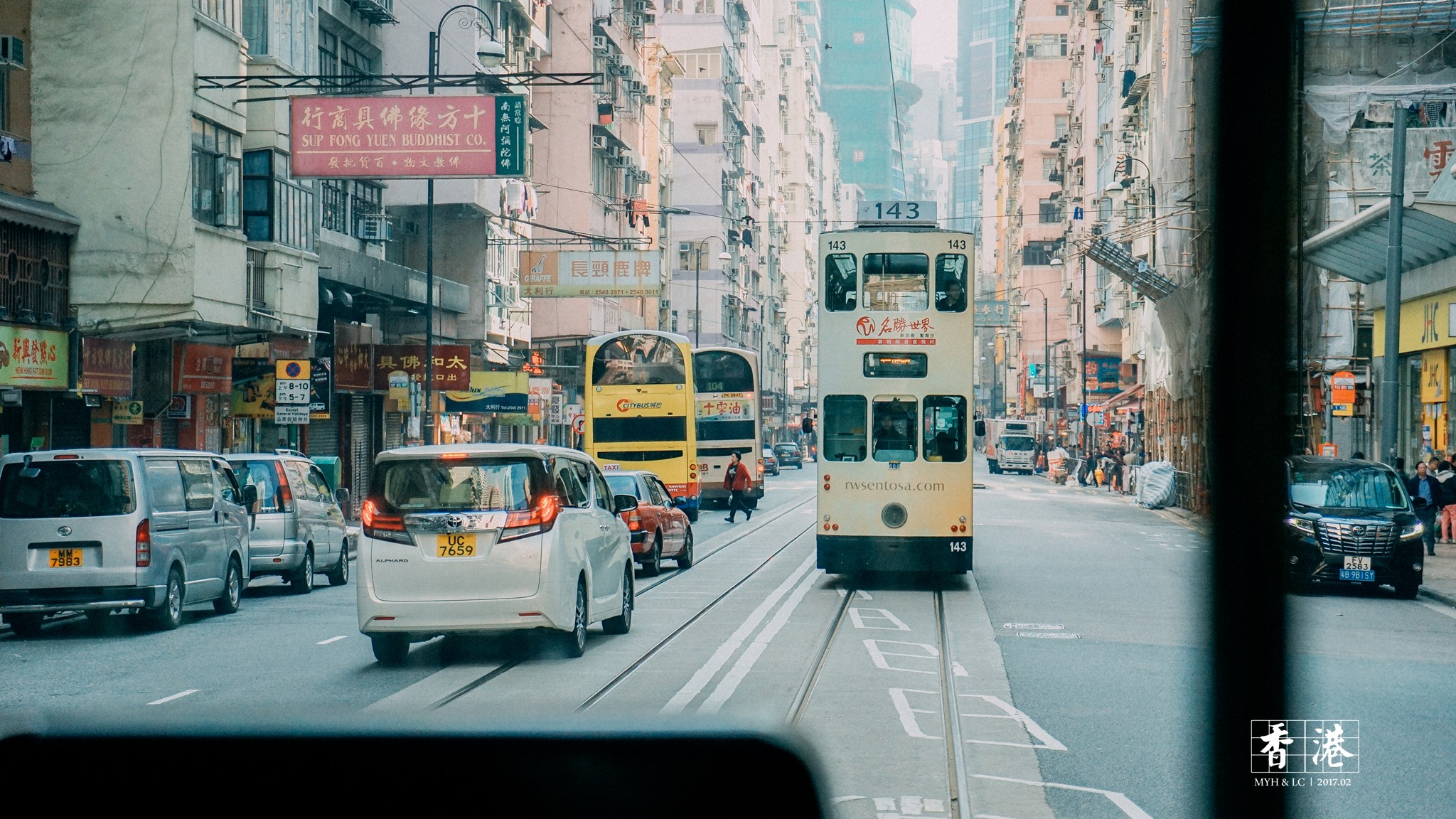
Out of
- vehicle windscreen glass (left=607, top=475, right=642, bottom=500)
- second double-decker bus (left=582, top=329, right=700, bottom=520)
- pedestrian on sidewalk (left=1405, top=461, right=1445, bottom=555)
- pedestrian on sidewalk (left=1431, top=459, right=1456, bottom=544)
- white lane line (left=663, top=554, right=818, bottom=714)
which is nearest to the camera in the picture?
white lane line (left=663, top=554, right=818, bottom=714)

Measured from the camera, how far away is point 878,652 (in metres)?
13.4

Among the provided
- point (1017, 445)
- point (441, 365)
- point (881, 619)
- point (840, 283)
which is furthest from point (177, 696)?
point (1017, 445)

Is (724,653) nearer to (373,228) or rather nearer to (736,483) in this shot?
(736,483)

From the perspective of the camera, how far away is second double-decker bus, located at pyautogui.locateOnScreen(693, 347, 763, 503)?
42.1m

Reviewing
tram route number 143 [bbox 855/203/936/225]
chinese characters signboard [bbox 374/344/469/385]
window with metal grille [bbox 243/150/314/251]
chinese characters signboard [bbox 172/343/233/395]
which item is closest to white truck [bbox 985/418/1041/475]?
chinese characters signboard [bbox 374/344/469/385]

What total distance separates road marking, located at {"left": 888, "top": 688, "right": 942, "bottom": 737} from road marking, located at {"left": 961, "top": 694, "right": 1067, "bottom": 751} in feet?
0.81

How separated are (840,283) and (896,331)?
884 millimetres

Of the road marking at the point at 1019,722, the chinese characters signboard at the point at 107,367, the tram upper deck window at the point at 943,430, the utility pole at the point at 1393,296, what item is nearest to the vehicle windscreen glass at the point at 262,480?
the chinese characters signboard at the point at 107,367

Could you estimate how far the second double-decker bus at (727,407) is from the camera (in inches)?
1656

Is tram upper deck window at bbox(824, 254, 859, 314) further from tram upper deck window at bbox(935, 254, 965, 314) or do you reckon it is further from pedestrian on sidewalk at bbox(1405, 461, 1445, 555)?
pedestrian on sidewalk at bbox(1405, 461, 1445, 555)

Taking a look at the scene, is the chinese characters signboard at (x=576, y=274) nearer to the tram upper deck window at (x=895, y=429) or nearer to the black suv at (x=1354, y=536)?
the tram upper deck window at (x=895, y=429)

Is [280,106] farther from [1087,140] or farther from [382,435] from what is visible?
[1087,140]

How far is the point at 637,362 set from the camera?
36438 mm

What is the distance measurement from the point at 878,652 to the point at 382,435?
95.6 ft
